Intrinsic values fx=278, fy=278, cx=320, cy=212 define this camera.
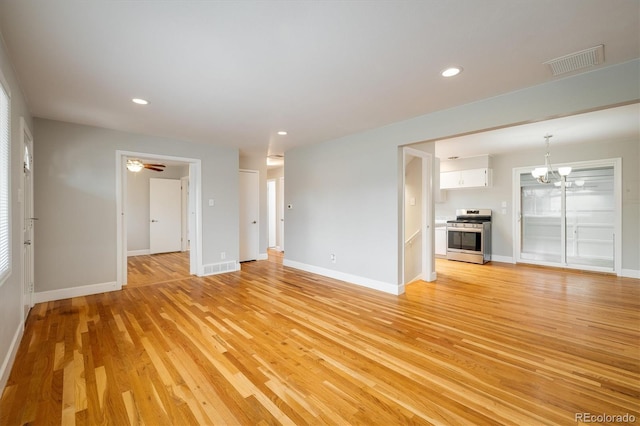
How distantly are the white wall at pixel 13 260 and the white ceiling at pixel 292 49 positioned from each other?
0.18 metres

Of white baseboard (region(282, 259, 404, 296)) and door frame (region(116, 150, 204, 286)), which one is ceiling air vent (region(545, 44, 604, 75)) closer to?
white baseboard (region(282, 259, 404, 296))

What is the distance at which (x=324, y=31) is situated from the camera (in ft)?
6.15

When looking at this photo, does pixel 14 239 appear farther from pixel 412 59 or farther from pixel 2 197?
pixel 412 59

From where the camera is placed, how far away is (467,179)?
664 cm

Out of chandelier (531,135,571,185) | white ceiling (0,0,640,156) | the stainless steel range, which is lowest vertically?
the stainless steel range

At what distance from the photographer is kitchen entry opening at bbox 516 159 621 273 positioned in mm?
5305

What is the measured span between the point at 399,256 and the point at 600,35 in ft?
9.63

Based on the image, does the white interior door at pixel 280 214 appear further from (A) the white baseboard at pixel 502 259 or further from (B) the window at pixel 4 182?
(B) the window at pixel 4 182

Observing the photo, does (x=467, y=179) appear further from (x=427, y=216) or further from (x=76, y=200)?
(x=76, y=200)

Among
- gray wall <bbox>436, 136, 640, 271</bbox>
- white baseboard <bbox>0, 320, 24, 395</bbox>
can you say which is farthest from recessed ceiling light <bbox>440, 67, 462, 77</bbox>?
gray wall <bbox>436, 136, 640, 271</bbox>

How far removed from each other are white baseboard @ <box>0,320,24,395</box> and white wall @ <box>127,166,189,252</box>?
15.8 ft

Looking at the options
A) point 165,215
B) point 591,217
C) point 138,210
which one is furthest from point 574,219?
point 138,210

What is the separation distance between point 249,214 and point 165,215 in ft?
8.57

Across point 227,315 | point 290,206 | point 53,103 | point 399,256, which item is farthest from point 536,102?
point 53,103
